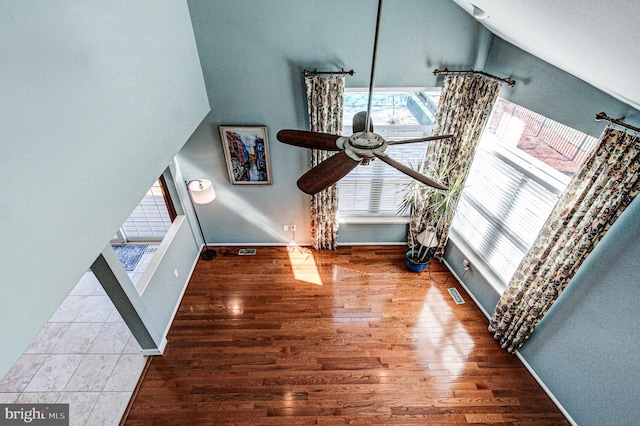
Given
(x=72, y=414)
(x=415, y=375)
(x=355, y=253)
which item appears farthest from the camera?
(x=355, y=253)

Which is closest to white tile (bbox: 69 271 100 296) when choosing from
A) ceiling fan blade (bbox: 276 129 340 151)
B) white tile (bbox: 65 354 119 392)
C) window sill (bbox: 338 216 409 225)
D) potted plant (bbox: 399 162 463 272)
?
white tile (bbox: 65 354 119 392)

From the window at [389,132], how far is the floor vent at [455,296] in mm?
1519

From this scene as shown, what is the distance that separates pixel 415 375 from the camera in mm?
3523

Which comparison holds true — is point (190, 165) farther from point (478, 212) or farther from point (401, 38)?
point (478, 212)

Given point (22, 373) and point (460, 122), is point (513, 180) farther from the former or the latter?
point (22, 373)

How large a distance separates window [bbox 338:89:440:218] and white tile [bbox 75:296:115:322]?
3684mm

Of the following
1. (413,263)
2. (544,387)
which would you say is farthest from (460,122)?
(544,387)

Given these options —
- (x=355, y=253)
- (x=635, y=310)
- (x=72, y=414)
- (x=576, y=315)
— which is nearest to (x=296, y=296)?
(x=355, y=253)

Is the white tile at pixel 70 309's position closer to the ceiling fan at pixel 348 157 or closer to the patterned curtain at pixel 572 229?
the ceiling fan at pixel 348 157

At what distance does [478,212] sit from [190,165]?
4.13 meters

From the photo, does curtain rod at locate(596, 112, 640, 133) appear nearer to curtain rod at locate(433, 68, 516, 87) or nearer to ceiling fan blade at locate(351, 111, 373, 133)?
curtain rod at locate(433, 68, 516, 87)

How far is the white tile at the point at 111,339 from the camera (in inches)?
150

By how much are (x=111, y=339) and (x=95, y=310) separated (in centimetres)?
67

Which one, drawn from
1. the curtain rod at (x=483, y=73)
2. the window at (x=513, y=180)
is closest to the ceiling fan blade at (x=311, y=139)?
the window at (x=513, y=180)
